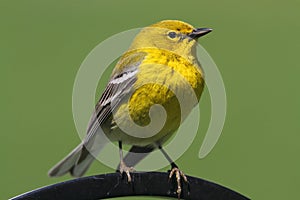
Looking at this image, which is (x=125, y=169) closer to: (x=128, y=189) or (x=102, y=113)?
(x=128, y=189)

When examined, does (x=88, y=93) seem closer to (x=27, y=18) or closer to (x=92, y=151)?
(x=92, y=151)

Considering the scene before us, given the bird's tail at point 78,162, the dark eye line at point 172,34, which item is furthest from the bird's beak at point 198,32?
the bird's tail at point 78,162

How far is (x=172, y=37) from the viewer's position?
5.12 metres

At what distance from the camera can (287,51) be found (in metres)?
11.2

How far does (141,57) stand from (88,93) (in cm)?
38

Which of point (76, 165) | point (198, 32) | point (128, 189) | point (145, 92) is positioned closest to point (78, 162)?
point (76, 165)

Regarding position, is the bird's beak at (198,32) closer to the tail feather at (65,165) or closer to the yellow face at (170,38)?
the yellow face at (170,38)

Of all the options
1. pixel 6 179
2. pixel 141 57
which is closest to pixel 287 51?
pixel 6 179

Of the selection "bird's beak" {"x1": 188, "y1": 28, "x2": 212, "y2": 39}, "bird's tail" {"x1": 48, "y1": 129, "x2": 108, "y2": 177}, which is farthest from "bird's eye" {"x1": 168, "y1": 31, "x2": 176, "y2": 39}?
"bird's tail" {"x1": 48, "y1": 129, "x2": 108, "y2": 177}

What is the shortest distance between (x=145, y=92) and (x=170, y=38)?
452 mm

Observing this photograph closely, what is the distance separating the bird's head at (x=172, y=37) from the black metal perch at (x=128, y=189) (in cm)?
114

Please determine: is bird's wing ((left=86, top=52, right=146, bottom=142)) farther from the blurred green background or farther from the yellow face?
the blurred green background

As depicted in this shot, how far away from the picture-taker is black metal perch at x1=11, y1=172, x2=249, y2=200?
3.63 meters

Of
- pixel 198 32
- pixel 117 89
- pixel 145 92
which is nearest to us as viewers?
pixel 145 92
